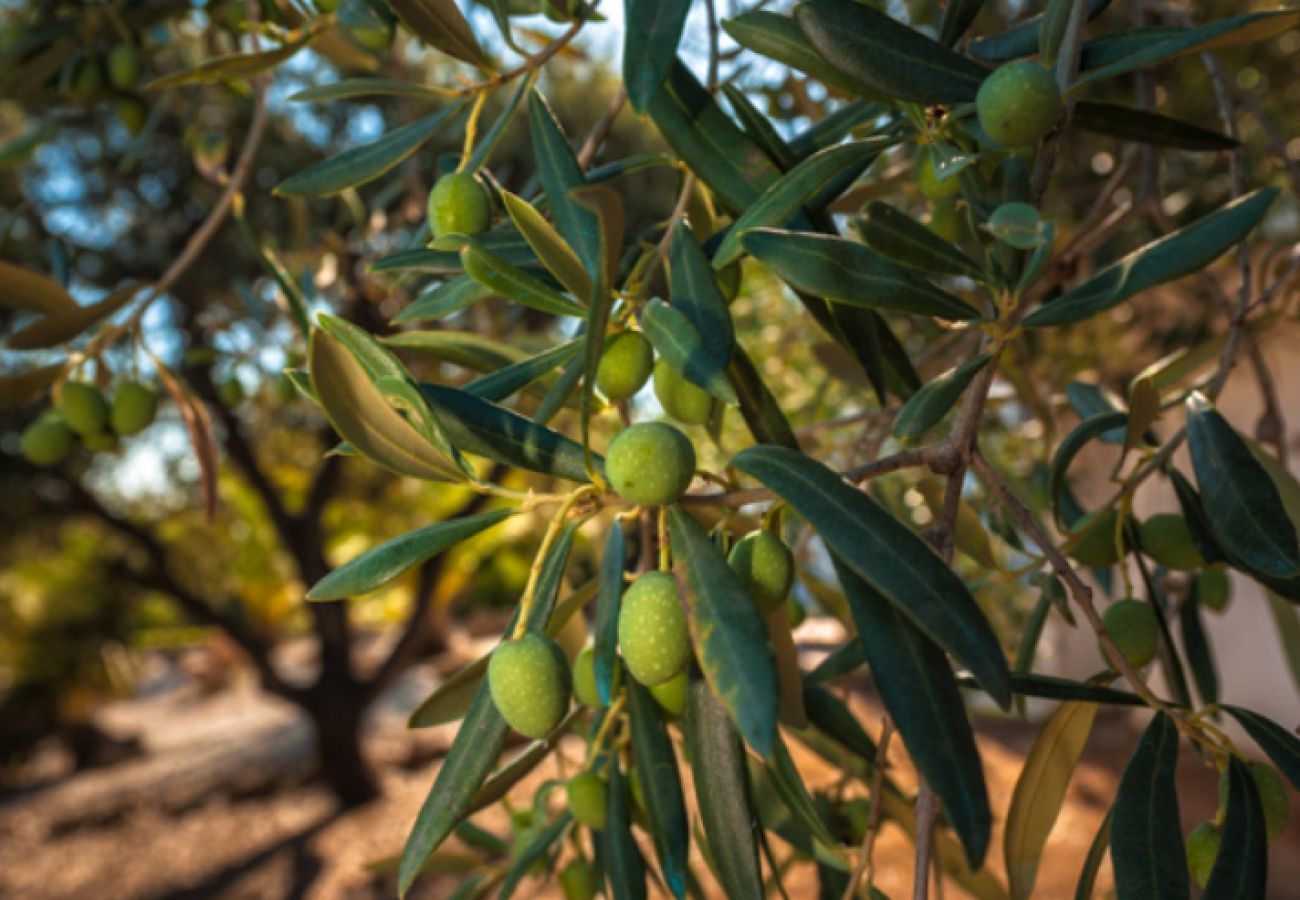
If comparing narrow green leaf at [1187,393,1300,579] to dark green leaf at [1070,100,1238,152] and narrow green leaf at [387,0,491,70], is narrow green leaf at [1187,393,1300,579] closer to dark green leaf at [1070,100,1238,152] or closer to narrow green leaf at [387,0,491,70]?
dark green leaf at [1070,100,1238,152]

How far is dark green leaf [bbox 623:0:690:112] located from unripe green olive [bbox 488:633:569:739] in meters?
0.30

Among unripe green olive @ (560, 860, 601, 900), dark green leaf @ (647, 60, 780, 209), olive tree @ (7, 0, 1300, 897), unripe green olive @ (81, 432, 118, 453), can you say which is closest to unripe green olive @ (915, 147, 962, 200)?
olive tree @ (7, 0, 1300, 897)

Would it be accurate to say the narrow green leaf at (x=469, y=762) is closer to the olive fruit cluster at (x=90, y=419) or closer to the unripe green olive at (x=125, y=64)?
the olive fruit cluster at (x=90, y=419)

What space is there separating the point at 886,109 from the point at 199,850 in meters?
5.14

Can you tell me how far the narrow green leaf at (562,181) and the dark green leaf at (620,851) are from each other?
14.6 inches

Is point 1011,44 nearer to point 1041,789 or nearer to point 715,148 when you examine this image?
point 715,148

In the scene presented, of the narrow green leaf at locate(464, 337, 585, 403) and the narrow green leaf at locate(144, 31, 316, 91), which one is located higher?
the narrow green leaf at locate(144, 31, 316, 91)

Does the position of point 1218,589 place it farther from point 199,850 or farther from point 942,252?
point 199,850

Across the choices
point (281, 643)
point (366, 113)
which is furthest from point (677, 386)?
point (281, 643)

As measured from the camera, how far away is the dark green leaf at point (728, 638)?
356 millimetres

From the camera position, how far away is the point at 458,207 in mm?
639

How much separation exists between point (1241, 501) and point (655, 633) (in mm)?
344

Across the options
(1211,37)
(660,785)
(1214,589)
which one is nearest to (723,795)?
(660,785)

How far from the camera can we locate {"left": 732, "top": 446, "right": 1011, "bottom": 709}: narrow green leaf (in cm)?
39
